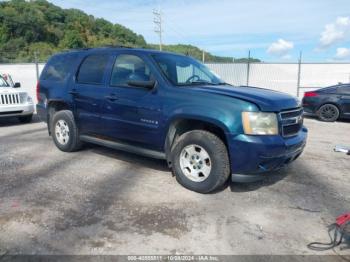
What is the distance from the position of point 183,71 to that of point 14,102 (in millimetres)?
6594

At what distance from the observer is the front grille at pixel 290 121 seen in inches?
171

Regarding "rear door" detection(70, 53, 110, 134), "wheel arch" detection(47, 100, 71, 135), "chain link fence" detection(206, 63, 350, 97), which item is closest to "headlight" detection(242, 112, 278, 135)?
"rear door" detection(70, 53, 110, 134)

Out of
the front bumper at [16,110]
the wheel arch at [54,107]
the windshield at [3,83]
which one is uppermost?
the windshield at [3,83]

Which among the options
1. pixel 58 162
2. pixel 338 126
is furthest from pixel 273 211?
pixel 338 126

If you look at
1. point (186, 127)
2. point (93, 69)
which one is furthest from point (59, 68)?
point (186, 127)

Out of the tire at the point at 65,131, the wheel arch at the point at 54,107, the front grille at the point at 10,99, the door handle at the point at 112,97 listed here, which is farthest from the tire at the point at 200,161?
the front grille at the point at 10,99

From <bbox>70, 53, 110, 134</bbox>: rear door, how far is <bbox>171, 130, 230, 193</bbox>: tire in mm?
1631

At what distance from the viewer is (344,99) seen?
11.4m

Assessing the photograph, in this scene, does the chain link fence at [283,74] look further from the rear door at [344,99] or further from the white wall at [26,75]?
the white wall at [26,75]

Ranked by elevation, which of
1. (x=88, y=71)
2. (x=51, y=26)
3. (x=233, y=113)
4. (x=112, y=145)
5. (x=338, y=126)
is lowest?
(x=338, y=126)

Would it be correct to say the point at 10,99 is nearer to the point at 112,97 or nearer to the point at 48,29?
the point at 112,97

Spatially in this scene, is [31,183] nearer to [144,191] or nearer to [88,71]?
A: [144,191]

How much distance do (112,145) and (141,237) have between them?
2.38 m

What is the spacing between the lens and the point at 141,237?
3391 mm
